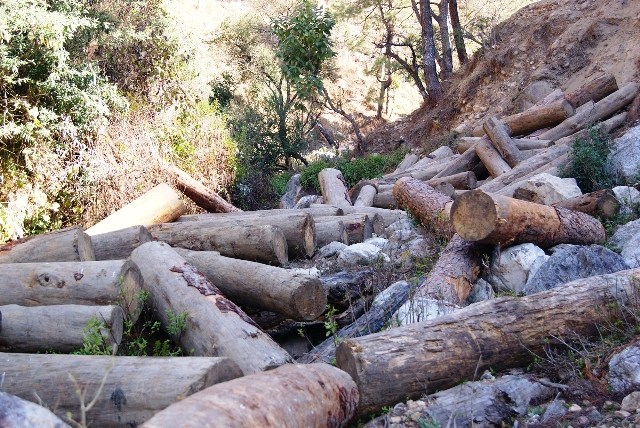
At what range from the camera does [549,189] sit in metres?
8.09

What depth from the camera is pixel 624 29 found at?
50.1 feet

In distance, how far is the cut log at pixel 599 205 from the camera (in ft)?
24.3

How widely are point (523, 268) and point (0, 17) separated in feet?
28.9

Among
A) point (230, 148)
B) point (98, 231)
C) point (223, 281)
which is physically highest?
point (230, 148)

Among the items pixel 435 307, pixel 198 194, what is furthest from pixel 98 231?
pixel 435 307

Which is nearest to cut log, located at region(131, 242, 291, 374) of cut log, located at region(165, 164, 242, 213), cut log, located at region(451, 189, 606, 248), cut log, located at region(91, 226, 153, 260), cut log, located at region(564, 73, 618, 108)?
cut log, located at region(91, 226, 153, 260)

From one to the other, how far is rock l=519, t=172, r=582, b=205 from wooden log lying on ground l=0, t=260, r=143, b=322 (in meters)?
4.79

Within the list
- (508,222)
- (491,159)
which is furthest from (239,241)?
(491,159)

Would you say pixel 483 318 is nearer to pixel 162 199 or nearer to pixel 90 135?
pixel 162 199

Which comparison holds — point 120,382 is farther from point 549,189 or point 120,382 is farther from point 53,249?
point 549,189

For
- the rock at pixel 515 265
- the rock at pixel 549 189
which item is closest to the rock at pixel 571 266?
the rock at pixel 515 265

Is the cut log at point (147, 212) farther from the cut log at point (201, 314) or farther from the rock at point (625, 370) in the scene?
the rock at point (625, 370)

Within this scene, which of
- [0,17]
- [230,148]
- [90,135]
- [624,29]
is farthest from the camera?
[624,29]

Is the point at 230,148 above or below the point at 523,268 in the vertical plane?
above
